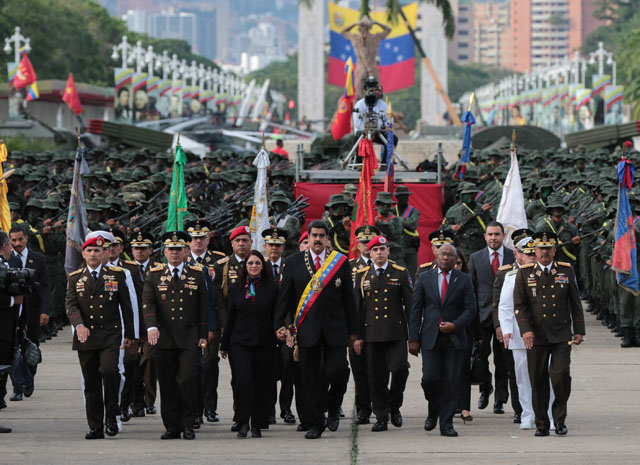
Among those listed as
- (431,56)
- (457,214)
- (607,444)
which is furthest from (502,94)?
(607,444)

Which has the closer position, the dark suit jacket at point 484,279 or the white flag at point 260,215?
the dark suit jacket at point 484,279

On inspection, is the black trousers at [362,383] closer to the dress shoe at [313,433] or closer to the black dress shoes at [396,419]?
the black dress shoes at [396,419]

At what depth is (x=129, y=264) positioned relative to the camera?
12.8 meters

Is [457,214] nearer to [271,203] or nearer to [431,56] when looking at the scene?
[271,203]

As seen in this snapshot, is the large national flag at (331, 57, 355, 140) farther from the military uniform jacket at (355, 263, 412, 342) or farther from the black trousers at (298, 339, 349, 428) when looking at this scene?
the black trousers at (298, 339, 349, 428)

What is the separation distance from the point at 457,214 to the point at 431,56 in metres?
90.4

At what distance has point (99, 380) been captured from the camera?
11.6m

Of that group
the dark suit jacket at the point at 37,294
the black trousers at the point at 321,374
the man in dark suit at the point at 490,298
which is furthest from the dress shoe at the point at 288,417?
the dark suit jacket at the point at 37,294

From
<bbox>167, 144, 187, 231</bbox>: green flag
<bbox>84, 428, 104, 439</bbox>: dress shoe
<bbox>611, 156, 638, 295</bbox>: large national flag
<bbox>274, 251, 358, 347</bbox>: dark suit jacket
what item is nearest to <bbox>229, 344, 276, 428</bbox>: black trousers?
<bbox>274, 251, 358, 347</bbox>: dark suit jacket

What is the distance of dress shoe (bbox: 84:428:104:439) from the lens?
1151cm

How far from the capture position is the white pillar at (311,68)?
108 metres

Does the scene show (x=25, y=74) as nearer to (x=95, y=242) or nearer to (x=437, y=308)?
(x=95, y=242)

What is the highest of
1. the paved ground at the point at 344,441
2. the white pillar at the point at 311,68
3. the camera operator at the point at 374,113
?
the white pillar at the point at 311,68

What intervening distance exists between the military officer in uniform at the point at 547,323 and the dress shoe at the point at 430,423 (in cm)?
82
